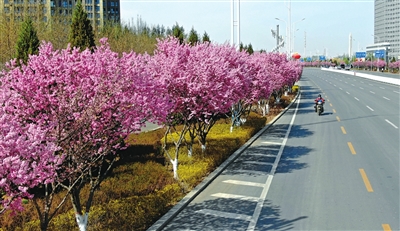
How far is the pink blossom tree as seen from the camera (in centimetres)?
734

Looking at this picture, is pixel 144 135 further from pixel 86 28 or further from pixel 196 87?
A: pixel 196 87

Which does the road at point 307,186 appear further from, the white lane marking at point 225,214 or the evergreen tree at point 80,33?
the evergreen tree at point 80,33

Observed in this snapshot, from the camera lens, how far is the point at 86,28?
1820 cm

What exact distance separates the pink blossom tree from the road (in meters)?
3.08

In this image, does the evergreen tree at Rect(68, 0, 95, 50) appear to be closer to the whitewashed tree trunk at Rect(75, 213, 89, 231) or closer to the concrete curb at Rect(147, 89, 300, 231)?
the concrete curb at Rect(147, 89, 300, 231)

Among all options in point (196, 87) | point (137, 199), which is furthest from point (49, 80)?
point (196, 87)

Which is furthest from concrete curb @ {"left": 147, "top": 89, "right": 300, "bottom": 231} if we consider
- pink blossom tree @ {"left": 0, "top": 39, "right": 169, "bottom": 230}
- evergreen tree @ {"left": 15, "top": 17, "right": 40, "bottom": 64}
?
evergreen tree @ {"left": 15, "top": 17, "right": 40, "bottom": 64}

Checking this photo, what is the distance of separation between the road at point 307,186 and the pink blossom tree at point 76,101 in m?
3.08

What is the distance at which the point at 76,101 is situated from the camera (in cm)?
742

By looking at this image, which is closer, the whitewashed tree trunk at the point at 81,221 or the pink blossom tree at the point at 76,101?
the pink blossom tree at the point at 76,101

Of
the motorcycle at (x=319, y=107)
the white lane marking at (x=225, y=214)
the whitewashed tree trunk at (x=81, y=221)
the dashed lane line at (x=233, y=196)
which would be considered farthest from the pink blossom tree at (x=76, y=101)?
the motorcycle at (x=319, y=107)

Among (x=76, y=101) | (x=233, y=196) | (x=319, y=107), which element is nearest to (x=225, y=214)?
(x=233, y=196)

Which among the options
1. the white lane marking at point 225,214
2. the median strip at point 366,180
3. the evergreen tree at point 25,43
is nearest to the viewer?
the white lane marking at point 225,214

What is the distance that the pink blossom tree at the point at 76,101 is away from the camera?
7.34 metres
